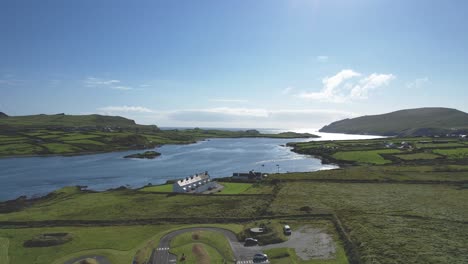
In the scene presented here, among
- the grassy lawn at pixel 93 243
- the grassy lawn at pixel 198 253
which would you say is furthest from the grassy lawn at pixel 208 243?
the grassy lawn at pixel 93 243

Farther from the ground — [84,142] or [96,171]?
[84,142]

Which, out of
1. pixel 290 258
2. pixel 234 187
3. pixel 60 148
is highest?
pixel 60 148

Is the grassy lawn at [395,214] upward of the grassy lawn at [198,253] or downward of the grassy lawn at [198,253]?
upward

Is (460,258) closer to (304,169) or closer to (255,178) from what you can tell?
(255,178)

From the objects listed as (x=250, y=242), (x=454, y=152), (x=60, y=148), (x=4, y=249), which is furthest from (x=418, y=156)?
(x=60, y=148)

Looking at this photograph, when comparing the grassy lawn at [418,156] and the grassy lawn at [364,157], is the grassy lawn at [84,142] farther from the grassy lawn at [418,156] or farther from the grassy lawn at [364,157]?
the grassy lawn at [418,156]

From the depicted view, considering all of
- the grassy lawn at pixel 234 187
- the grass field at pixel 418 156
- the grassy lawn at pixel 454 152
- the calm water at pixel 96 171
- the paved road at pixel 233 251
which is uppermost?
the grassy lawn at pixel 454 152

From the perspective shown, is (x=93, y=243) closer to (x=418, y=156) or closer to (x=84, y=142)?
(x=418, y=156)
